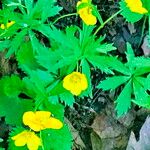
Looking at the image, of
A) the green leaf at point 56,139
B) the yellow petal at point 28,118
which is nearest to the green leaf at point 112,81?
the green leaf at point 56,139

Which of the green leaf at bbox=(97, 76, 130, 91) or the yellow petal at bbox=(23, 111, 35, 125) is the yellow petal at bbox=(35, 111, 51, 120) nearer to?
the yellow petal at bbox=(23, 111, 35, 125)

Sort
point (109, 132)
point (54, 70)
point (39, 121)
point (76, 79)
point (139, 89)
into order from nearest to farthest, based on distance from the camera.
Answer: point (39, 121) < point (76, 79) < point (54, 70) < point (139, 89) < point (109, 132)

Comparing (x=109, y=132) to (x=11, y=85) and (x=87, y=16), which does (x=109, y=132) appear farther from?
(x=87, y=16)

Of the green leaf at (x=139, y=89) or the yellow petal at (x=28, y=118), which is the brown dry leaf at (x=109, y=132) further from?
the yellow petal at (x=28, y=118)

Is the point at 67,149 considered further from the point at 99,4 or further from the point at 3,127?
the point at 99,4

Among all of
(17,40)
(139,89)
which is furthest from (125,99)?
(17,40)

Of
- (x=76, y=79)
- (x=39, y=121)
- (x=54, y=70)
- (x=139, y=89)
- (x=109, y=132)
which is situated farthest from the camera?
(x=109, y=132)
